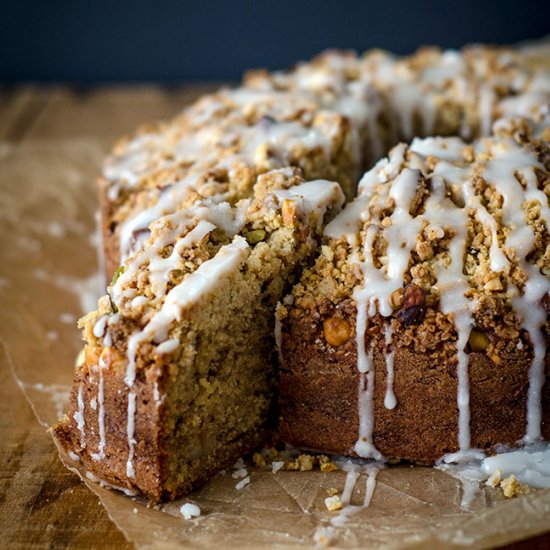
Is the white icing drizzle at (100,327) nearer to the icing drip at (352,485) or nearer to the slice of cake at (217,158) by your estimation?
the slice of cake at (217,158)

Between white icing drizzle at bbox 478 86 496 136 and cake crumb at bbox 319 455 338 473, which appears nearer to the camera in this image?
cake crumb at bbox 319 455 338 473

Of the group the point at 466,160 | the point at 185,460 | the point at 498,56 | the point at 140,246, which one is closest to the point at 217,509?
the point at 185,460

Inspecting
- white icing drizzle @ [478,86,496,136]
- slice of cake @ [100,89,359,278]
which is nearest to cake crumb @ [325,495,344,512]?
slice of cake @ [100,89,359,278]

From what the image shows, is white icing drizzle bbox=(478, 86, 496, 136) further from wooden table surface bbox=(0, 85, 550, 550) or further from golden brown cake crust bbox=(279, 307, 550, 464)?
wooden table surface bbox=(0, 85, 550, 550)

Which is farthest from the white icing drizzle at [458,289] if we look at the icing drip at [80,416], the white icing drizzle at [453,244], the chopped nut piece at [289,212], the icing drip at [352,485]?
the icing drip at [80,416]

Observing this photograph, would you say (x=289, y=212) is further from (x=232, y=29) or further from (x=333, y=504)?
(x=232, y=29)

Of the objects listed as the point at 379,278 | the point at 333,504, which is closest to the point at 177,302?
the point at 379,278
